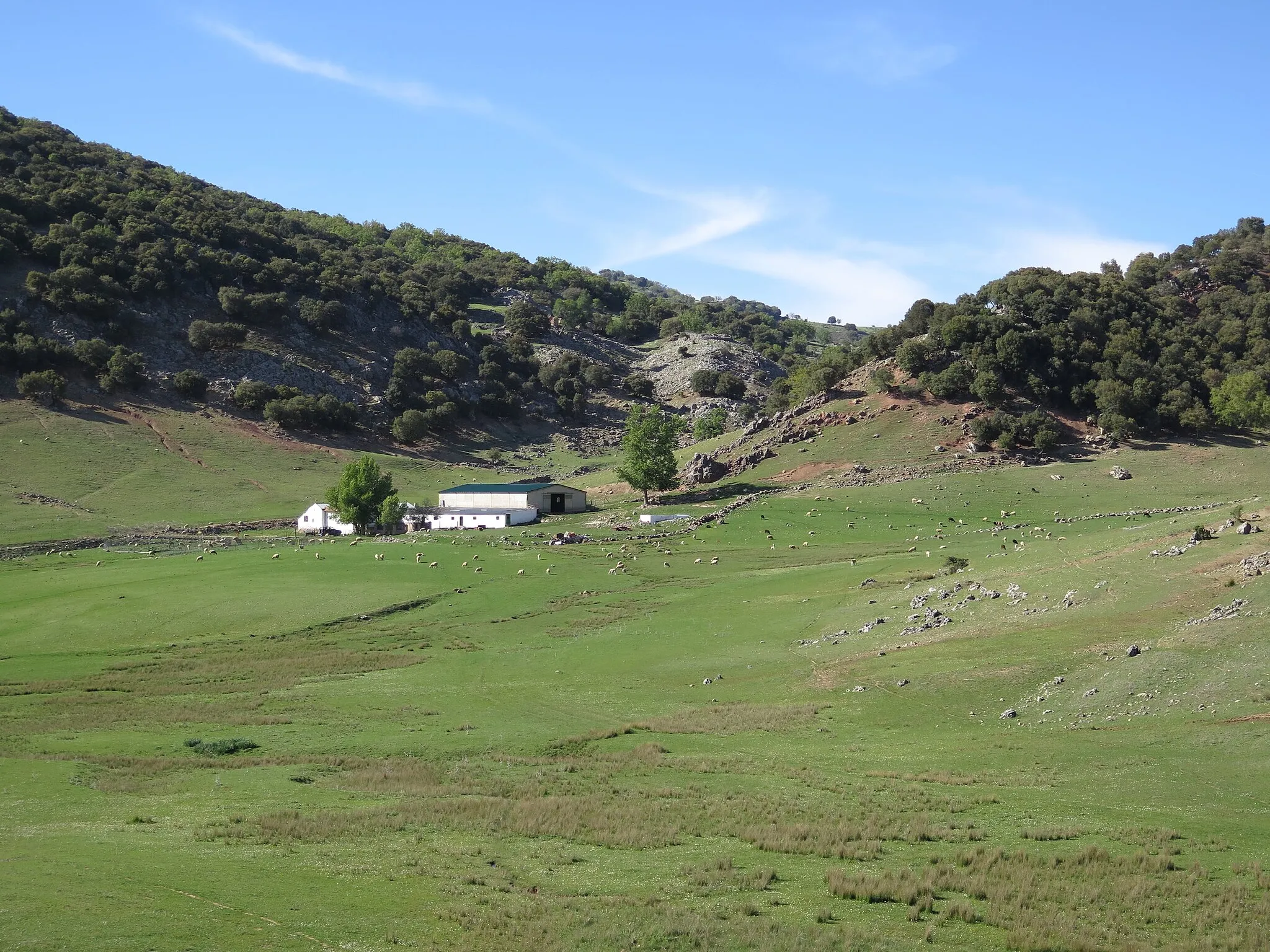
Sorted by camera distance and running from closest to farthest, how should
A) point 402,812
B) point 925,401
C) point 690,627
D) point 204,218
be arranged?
point 402,812, point 690,627, point 925,401, point 204,218

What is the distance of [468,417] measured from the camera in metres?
156

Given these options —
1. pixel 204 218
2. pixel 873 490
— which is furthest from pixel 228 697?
pixel 204 218

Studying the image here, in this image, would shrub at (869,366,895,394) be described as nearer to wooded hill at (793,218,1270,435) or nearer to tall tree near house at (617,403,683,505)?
wooded hill at (793,218,1270,435)

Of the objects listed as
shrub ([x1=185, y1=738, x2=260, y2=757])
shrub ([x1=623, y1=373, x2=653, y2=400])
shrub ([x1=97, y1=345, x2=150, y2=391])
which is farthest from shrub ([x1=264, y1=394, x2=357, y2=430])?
shrub ([x1=185, y1=738, x2=260, y2=757])

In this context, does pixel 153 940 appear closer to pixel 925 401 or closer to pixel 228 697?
pixel 228 697

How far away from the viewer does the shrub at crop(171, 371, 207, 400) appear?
132 m

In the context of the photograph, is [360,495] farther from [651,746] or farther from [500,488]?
[651,746]

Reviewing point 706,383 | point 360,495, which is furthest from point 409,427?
point 706,383

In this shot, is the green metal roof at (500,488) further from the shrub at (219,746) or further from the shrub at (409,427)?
the shrub at (219,746)

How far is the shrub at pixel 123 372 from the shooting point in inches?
5000

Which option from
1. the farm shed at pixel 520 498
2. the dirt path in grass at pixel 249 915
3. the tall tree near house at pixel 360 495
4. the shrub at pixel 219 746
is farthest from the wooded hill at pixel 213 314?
the dirt path in grass at pixel 249 915

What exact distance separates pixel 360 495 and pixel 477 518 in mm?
11180

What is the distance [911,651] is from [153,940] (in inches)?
1297

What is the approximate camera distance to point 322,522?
97.8 meters
